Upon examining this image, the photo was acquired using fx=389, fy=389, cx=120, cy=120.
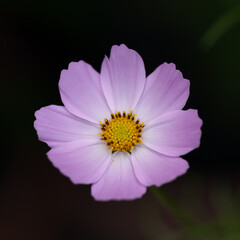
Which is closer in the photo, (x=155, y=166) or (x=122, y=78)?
(x=155, y=166)

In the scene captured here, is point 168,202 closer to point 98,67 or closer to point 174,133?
point 174,133

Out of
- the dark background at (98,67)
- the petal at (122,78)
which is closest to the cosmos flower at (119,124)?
the petal at (122,78)

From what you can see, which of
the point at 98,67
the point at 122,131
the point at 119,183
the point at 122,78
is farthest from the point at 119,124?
the point at 98,67

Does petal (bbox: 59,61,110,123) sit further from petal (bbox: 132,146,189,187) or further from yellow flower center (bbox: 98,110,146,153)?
petal (bbox: 132,146,189,187)

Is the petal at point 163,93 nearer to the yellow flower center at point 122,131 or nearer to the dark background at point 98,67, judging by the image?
the yellow flower center at point 122,131

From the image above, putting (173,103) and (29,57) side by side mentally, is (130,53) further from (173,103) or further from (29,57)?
(29,57)

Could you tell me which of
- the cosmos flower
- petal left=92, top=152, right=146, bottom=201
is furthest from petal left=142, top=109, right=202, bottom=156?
petal left=92, top=152, right=146, bottom=201
